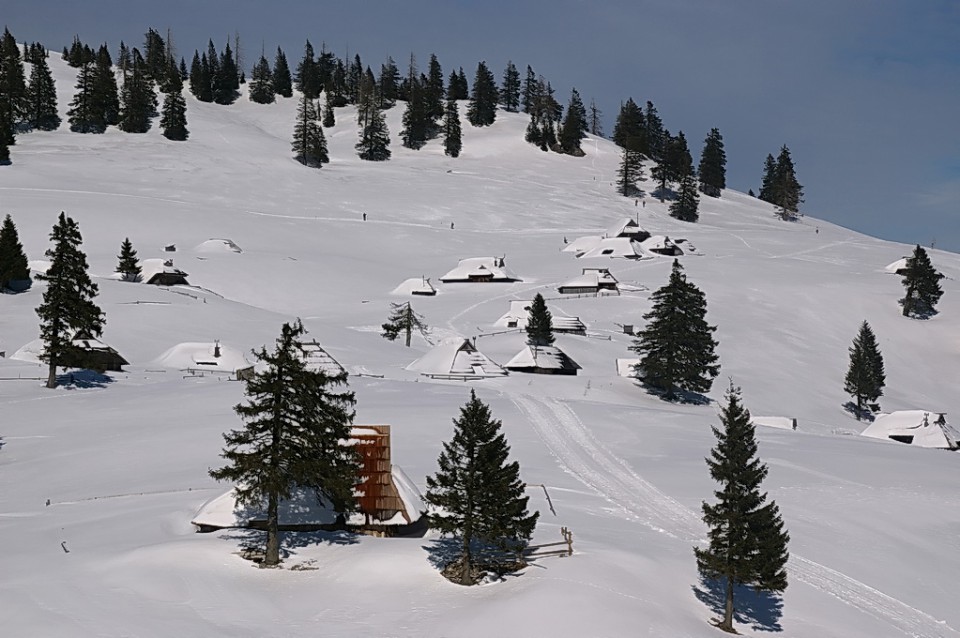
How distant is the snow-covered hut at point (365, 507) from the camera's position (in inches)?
1056

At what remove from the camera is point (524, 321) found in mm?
77875

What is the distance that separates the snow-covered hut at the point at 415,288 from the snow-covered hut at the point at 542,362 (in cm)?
2942

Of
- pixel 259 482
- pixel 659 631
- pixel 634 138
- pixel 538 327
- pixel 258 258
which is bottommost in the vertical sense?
pixel 659 631

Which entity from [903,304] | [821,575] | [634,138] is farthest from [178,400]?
[634,138]

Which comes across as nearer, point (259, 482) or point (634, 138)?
point (259, 482)

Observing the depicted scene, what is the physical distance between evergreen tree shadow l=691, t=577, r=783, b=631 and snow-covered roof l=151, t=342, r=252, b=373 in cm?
3990

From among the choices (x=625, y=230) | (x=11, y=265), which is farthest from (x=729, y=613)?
(x=625, y=230)

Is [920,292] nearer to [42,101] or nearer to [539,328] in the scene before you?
[539,328]

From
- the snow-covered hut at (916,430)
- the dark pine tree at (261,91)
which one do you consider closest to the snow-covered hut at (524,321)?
the snow-covered hut at (916,430)

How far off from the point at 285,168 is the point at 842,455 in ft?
402

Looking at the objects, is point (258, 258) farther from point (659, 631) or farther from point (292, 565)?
point (659, 631)

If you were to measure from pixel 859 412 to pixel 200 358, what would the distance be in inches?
2072

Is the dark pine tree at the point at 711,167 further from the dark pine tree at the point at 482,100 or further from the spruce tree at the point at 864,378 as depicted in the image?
the spruce tree at the point at 864,378

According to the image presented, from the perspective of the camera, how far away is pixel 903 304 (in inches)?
3573
